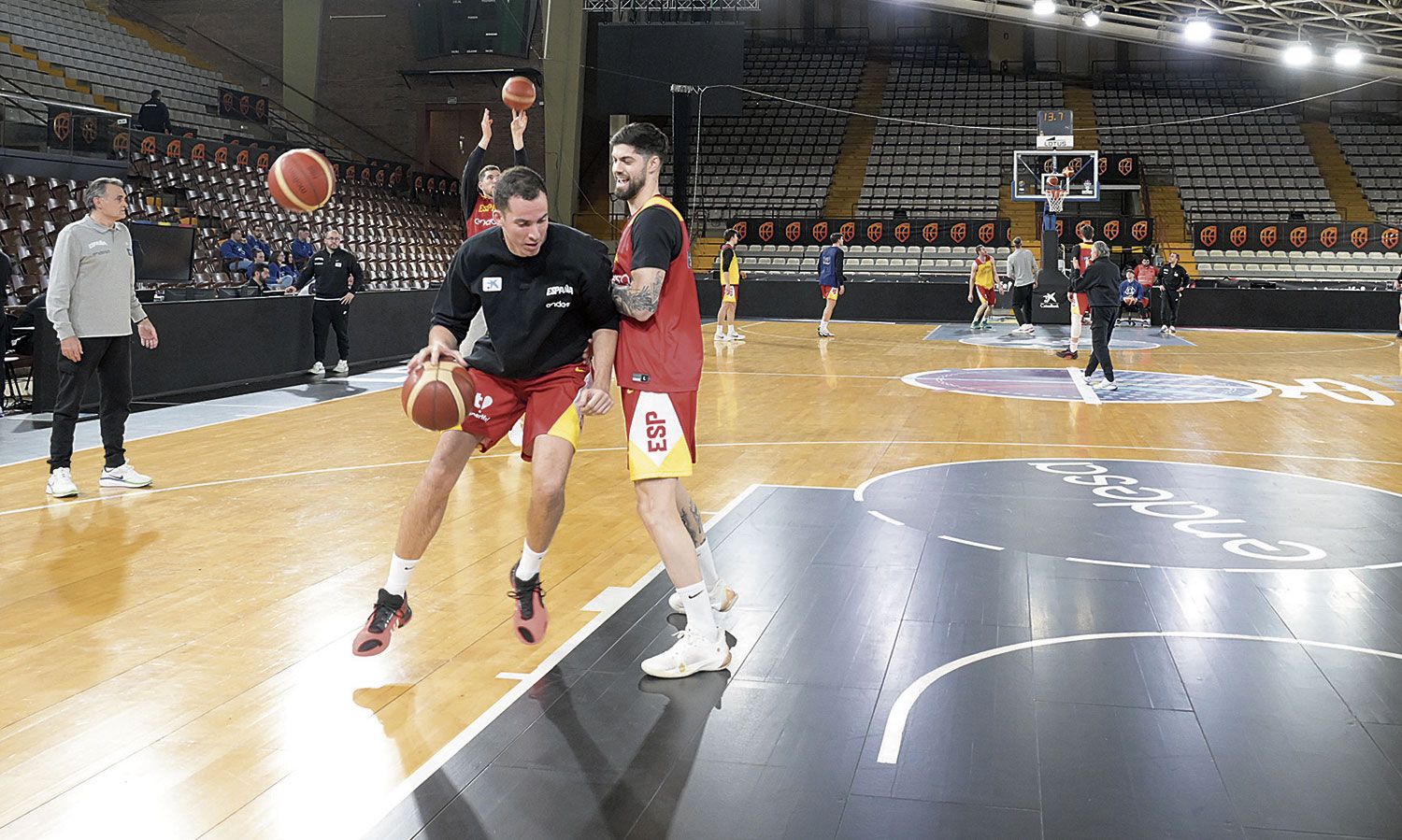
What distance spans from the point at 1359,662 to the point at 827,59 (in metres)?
34.5

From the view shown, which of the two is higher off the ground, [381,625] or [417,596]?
[381,625]

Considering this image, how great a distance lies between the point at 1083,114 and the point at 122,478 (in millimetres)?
31538

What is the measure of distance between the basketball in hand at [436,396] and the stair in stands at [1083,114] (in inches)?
1216

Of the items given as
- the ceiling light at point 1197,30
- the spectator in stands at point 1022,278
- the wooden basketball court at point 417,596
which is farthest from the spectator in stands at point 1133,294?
the wooden basketball court at point 417,596

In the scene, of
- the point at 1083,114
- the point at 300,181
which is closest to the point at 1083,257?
the point at 300,181

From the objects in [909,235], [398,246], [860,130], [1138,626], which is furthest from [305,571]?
[860,130]

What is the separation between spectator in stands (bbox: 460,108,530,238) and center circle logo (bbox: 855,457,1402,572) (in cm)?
266

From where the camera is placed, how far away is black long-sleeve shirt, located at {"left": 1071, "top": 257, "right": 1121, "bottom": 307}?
13.0 m

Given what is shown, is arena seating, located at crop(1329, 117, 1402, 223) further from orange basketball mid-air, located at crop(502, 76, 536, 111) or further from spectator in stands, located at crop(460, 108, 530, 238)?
orange basketball mid-air, located at crop(502, 76, 536, 111)

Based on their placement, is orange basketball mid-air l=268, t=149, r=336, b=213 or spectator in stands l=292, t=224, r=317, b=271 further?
spectator in stands l=292, t=224, r=317, b=271

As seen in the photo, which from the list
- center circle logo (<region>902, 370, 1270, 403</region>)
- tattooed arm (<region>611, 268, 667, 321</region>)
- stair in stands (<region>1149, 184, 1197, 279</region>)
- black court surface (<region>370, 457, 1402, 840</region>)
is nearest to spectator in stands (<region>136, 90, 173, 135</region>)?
center circle logo (<region>902, 370, 1270, 403</region>)

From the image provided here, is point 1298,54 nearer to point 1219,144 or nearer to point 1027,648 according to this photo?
point 1219,144

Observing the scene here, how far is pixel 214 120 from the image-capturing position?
24.3 m

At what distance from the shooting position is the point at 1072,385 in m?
13.1
